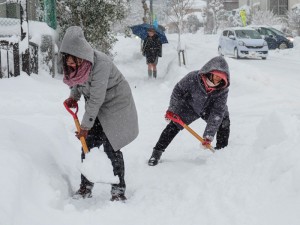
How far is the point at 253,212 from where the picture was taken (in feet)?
10.6

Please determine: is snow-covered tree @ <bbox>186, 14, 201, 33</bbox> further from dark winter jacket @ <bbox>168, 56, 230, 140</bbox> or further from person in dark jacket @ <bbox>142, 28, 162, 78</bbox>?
dark winter jacket @ <bbox>168, 56, 230, 140</bbox>

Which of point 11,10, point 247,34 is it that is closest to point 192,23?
point 247,34

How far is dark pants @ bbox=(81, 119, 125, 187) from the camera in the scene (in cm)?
367

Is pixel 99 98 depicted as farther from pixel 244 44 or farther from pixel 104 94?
pixel 244 44

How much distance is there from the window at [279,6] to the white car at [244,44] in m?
22.8

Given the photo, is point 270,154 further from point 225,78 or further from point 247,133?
point 247,133

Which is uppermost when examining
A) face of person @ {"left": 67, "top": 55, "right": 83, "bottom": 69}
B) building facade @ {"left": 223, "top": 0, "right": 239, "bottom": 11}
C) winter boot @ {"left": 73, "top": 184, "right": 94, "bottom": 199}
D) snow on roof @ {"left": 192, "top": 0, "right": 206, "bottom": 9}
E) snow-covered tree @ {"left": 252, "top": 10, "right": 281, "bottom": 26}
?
snow on roof @ {"left": 192, "top": 0, "right": 206, "bottom": 9}

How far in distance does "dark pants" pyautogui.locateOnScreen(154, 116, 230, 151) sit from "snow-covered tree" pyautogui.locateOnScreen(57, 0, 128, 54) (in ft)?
27.8

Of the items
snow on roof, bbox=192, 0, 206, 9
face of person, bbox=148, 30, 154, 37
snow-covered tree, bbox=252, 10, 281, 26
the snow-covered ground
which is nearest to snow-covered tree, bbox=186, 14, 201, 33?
snow on roof, bbox=192, 0, 206, 9

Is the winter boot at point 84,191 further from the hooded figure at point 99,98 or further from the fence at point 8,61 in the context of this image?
the fence at point 8,61

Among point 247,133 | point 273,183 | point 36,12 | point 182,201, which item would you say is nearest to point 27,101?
point 247,133

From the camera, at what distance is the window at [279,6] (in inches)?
1612

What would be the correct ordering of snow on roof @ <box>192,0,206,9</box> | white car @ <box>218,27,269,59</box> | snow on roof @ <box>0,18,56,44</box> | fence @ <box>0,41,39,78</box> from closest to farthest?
fence @ <box>0,41,39,78</box>
snow on roof @ <box>0,18,56,44</box>
white car @ <box>218,27,269,59</box>
snow on roof @ <box>192,0,206,9</box>

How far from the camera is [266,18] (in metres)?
37.8
